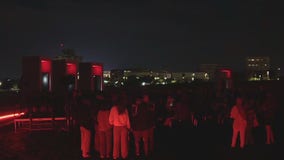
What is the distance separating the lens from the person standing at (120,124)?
11.4m

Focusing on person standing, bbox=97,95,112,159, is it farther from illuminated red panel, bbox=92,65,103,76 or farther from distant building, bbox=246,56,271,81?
distant building, bbox=246,56,271,81

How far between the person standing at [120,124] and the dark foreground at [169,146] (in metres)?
0.65

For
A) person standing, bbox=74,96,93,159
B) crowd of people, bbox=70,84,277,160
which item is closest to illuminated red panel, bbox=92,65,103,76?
crowd of people, bbox=70,84,277,160

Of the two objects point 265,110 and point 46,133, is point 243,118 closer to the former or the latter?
point 265,110

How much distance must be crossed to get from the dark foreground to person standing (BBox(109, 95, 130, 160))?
2.12 ft

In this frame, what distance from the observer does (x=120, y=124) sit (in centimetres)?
1154

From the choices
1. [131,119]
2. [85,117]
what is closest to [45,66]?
[85,117]

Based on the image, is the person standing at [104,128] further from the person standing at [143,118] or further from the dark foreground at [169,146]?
the person standing at [143,118]

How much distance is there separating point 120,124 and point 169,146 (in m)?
3.05

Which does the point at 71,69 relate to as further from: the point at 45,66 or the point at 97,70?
the point at 97,70

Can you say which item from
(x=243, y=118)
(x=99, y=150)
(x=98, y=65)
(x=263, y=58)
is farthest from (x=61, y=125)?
(x=263, y=58)

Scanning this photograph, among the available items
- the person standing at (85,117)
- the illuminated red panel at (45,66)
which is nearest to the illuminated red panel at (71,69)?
the illuminated red panel at (45,66)

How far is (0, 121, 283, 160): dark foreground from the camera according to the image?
12.2 m

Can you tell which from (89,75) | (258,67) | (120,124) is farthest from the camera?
(258,67)
